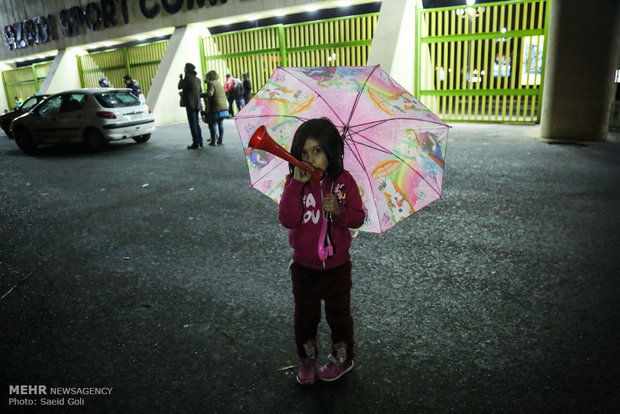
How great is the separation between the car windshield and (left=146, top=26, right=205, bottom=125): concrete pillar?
18.3 feet

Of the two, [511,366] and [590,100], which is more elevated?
[590,100]

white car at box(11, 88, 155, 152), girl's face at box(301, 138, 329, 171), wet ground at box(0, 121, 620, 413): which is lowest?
wet ground at box(0, 121, 620, 413)

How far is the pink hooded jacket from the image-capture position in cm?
201

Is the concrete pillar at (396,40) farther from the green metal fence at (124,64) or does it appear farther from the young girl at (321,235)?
the young girl at (321,235)

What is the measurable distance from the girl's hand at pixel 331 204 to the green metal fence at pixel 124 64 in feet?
63.3

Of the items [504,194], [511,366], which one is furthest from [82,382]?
[504,194]

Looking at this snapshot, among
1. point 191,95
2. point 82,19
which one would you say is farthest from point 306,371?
point 82,19

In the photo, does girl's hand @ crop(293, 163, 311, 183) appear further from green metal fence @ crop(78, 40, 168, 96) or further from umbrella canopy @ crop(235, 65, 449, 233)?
green metal fence @ crop(78, 40, 168, 96)

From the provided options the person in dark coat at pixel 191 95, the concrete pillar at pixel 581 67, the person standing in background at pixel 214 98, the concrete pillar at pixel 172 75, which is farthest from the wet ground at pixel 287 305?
the concrete pillar at pixel 172 75

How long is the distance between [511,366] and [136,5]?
2110 centimetres

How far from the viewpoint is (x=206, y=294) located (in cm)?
334

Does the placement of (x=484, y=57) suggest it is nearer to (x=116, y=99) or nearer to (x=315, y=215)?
(x=116, y=99)

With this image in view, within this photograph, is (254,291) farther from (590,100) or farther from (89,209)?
(590,100)

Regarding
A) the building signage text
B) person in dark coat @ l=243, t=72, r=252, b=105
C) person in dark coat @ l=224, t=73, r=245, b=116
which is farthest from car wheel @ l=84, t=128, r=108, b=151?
the building signage text
